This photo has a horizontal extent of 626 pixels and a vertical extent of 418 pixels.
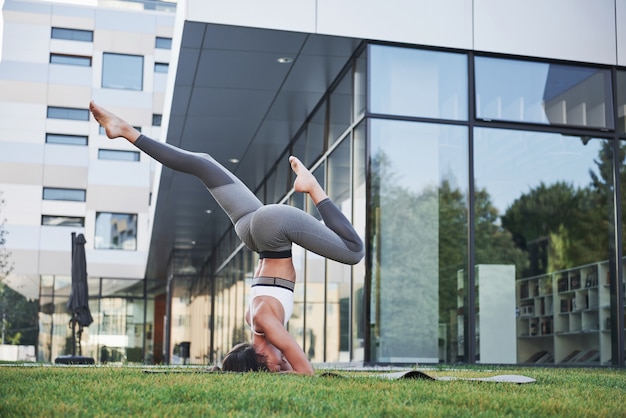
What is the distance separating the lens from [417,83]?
11.1m

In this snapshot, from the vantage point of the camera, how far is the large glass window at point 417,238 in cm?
1065

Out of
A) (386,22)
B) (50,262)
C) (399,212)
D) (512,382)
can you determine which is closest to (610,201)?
(399,212)

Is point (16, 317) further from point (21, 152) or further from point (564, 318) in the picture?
point (564, 318)

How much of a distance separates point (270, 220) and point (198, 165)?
671 millimetres

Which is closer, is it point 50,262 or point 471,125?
point 471,125

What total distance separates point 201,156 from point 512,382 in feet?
9.01

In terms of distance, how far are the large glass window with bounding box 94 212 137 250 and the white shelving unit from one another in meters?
24.6

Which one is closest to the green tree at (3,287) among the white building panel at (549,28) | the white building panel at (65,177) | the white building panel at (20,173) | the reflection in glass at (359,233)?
the white building panel at (20,173)

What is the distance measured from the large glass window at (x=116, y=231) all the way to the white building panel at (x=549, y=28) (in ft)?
81.4

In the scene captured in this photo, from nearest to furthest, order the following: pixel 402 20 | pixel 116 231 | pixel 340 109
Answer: pixel 402 20, pixel 340 109, pixel 116 231

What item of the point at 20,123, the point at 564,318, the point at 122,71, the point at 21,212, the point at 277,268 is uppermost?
the point at 122,71

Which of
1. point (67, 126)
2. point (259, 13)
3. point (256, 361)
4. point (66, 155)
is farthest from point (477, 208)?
point (67, 126)

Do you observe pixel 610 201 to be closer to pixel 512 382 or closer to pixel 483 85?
pixel 483 85

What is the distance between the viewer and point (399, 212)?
10.9 meters
